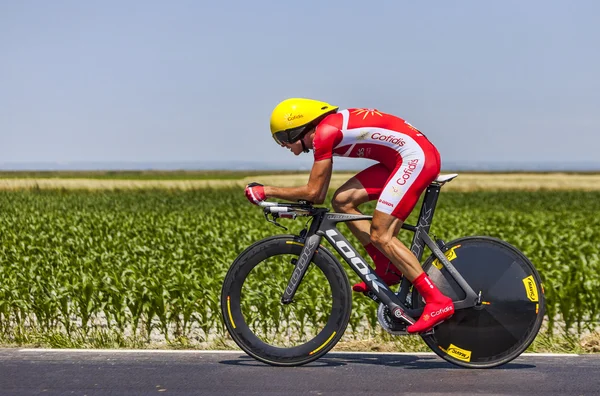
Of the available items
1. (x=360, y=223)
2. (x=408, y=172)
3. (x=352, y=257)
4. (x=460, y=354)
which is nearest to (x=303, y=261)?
(x=352, y=257)

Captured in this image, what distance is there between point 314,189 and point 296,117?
0.53m

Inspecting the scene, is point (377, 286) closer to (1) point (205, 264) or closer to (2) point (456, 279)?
(2) point (456, 279)

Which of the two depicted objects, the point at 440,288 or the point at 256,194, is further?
the point at 440,288

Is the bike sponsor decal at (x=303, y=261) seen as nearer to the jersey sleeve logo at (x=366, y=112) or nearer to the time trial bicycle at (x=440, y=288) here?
the time trial bicycle at (x=440, y=288)

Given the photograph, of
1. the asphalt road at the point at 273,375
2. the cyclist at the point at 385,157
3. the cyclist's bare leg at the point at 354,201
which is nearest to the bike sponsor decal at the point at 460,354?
the asphalt road at the point at 273,375

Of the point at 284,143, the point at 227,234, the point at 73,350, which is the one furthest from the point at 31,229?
the point at 284,143

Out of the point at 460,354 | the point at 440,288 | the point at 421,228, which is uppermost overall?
the point at 421,228

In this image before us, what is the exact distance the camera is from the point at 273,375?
241 inches

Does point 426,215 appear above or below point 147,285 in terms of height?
above

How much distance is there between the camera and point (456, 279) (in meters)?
6.38

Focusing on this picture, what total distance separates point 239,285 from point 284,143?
1.09 meters

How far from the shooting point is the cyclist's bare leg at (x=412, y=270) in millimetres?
6230

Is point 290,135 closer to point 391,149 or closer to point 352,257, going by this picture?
point 391,149

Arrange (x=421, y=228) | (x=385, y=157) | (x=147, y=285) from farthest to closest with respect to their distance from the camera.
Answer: (x=147, y=285) < (x=421, y=228) < (x=385, y=157)
